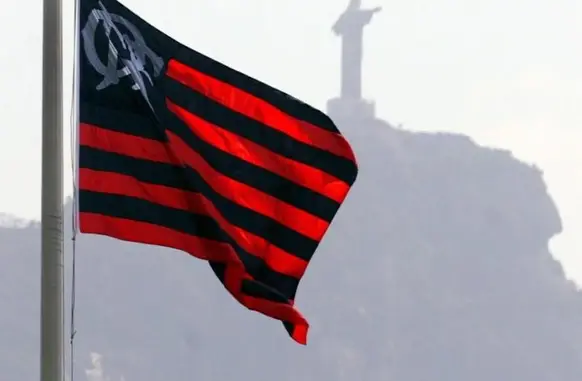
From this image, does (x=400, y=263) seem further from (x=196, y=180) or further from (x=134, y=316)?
(x=196, y=180)

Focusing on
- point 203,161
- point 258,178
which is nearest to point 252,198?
point 258,178

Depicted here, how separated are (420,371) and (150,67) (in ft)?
353

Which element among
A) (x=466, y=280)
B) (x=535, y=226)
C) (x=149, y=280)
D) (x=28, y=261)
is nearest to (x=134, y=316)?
(x=149, y=280)

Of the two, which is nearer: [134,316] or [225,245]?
[225,245]

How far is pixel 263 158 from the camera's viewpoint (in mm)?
8523

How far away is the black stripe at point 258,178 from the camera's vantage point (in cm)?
840

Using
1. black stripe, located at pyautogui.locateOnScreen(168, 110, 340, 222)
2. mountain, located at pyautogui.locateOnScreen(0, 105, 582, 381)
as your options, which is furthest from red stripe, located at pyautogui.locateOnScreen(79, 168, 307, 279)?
mountain, located at pyautogui.locateOnScreen(0, 105, 582, 381)

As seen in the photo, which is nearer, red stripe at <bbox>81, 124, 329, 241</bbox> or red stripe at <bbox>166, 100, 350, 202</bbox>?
red stripe at <bbox>81, 124, 329, 241</bbox>

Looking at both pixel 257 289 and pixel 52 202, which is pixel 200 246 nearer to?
pixel 257 289

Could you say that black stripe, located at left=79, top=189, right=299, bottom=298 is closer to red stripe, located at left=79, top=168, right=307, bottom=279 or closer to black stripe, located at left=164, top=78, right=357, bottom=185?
red stripe, located at left=79, top=168, right=307, bottom=279

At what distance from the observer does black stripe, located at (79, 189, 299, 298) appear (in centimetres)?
815

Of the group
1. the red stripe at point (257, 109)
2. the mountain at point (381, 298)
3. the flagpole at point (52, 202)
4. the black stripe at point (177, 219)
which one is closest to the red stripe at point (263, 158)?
the red stripe at point (257, 109)

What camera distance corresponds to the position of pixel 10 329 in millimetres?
107812

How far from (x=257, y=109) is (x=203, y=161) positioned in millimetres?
441
